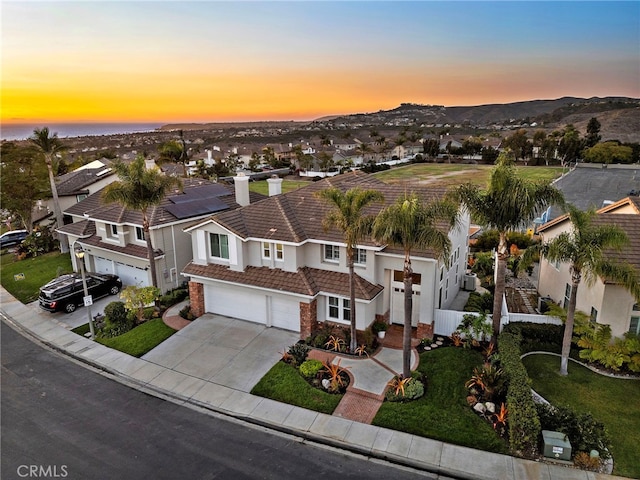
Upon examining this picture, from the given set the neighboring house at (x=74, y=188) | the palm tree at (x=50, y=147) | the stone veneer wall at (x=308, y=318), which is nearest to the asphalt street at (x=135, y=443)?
the stone veneer wall at (x=308, y=318)

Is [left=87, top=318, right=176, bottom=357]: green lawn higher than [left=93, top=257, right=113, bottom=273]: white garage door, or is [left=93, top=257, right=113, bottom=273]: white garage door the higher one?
[left=93, top=257, right=113, bottom=273]: white garage door

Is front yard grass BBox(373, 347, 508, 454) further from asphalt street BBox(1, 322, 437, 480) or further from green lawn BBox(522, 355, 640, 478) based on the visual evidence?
green lawn BBox(522, 355, 640, 478)

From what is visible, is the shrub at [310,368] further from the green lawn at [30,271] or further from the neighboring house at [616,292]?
the green lawn at [30,271]

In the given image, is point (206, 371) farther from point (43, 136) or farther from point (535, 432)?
point (43, 136)

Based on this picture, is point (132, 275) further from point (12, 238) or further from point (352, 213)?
point (12, 238)

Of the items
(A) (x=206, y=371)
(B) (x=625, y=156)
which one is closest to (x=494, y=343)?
(A) (x=206, y=371)

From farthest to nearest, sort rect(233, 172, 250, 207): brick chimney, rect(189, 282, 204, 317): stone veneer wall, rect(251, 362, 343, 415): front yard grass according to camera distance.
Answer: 1. rect(233, 172, 250, 207): brick chimney
2. rect(189, 282, 204, 317): stone veneer wall
3. rect(251, 362, 343, 415): front yard grass

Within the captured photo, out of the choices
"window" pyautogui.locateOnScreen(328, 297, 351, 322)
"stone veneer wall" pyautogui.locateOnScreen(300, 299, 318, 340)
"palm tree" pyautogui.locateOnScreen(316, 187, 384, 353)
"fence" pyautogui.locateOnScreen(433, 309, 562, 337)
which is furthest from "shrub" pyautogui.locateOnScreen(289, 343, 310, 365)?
"fence" pyautogui.locateOnScreen(433, 309, 562, 337)
